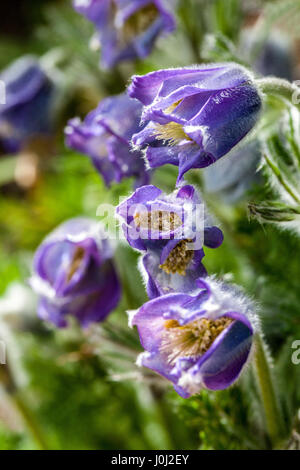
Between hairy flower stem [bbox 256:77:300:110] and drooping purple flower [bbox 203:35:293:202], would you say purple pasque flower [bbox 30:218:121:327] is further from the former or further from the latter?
hairy flower stem [bbox 256:77:300:110]

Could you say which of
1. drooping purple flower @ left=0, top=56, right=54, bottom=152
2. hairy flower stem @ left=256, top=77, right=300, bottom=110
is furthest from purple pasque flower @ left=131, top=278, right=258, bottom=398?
drooping purple flower @ left=0, top=56, right=54, bottom=152

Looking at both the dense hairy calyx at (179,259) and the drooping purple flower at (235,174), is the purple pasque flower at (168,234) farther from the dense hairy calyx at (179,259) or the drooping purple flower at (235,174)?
the drooping purple flower at (235,174)

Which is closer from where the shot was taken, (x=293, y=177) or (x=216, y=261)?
(x=293, y=177)

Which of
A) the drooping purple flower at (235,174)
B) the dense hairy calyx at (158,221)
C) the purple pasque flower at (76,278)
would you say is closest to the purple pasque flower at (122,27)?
the drooping purple flower at (235,174)

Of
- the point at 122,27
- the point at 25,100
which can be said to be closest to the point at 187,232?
the point at 122,27

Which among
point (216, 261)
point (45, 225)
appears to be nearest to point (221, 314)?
point (216, 261)

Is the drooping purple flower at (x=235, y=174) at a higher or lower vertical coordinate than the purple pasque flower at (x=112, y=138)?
lower

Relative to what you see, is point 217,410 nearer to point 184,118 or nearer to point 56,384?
point 184,118
